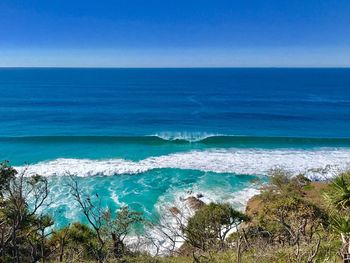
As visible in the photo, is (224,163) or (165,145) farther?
(165,145)

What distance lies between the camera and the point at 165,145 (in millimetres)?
44562

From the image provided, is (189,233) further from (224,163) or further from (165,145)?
(165,145)

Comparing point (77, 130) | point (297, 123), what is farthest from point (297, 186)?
point (77, 130)

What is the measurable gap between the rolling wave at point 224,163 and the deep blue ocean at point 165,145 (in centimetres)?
11

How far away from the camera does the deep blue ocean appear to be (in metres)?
30.3

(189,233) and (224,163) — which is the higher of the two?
(189,233)

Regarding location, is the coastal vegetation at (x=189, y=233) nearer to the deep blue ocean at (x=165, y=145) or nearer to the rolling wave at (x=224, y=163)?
the deep blue ocean at (x=165, y=145)

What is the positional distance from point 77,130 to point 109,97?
3719cm

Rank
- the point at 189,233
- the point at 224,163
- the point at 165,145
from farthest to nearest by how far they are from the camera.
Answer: the point at 165,145
the point at 224,163
the point at 189,233

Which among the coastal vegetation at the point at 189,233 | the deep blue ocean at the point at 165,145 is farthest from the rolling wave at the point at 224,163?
the coastal vegetation at the point at 189,233

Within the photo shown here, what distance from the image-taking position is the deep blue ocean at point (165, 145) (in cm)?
3027

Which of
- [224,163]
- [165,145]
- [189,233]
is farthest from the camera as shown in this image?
[165,145]

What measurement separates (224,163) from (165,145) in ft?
34.3

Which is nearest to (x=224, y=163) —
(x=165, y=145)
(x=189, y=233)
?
(x=165, y=145)
